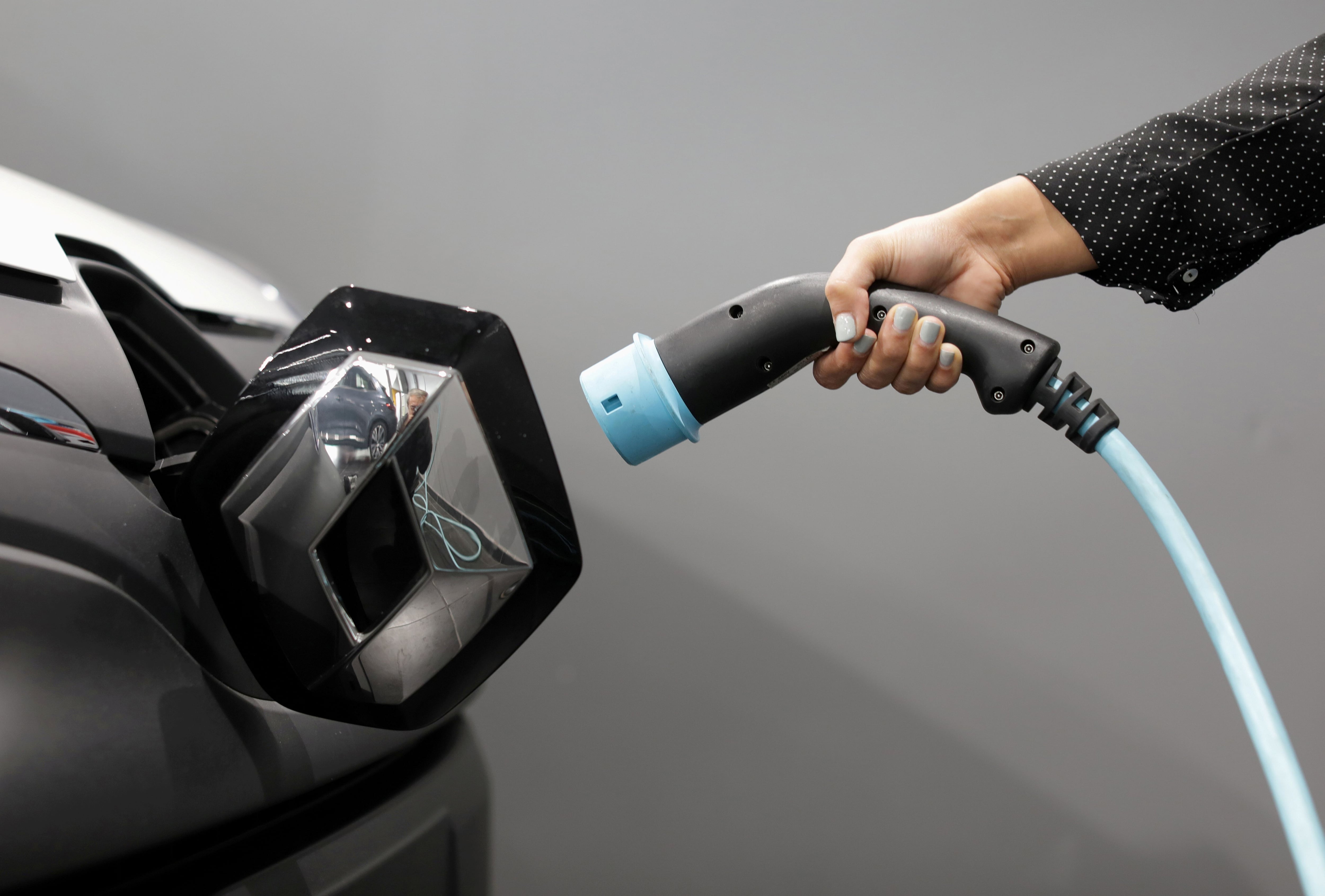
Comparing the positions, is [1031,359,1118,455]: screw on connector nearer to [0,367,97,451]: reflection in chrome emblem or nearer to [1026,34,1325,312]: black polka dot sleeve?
[1026,34,1325,312]: black polka dot sleeve

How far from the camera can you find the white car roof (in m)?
0.33

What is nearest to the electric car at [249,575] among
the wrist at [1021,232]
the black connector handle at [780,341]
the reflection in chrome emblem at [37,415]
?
the reflection in chrome emblem at [37,415]

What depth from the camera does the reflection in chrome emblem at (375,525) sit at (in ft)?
1.00

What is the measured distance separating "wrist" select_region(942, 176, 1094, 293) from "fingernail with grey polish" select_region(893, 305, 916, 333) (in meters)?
0.11

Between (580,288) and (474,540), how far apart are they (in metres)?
0.51

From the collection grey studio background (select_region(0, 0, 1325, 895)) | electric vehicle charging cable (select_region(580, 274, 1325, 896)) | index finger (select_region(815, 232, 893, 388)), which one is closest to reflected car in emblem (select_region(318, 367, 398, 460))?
electric vehicle charging cable (select_region(580, 274, 1325, 896))

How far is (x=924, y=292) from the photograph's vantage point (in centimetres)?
42

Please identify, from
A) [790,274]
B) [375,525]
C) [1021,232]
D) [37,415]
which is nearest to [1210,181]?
[1021,232]

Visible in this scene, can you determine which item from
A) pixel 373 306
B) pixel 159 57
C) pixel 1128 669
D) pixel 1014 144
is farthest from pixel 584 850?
pixel 159 57

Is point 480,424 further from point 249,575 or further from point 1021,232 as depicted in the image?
point 1021,232

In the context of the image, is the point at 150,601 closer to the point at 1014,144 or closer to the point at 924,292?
the point at 924,292

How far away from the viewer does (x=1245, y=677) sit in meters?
0.28

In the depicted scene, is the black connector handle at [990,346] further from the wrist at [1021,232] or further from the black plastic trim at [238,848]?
the black plastic trim at [238,848]

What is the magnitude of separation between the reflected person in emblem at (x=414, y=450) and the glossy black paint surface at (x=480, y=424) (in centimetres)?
2
